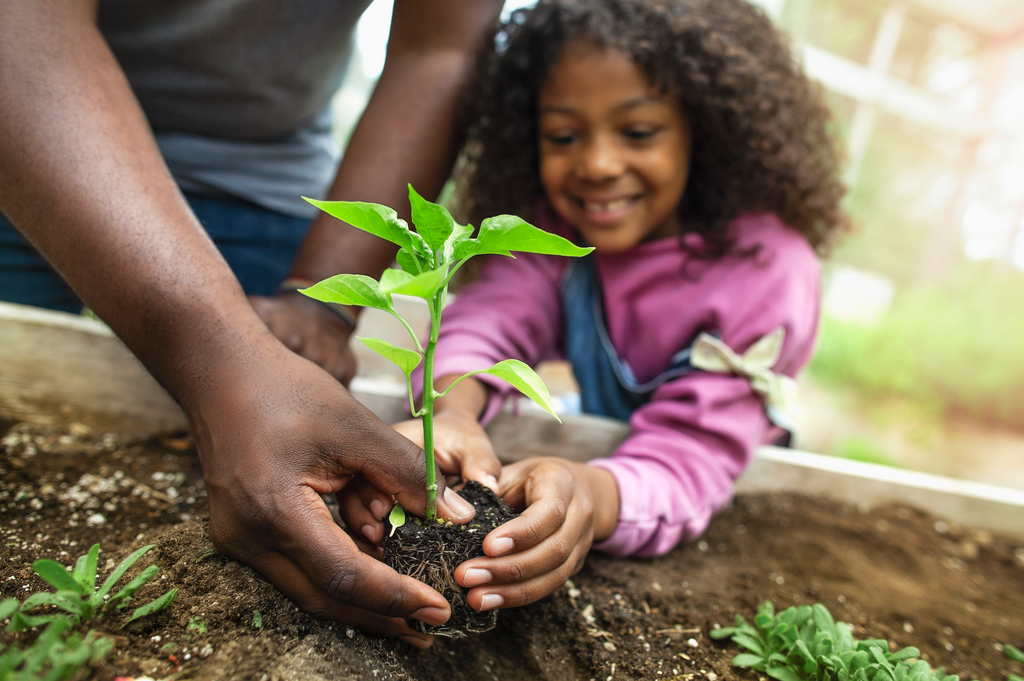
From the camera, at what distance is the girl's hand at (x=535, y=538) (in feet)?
3.39

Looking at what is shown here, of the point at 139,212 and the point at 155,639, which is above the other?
the point at 139,212

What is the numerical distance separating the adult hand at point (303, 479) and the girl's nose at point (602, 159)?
45.6 inches

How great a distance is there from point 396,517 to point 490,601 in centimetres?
22

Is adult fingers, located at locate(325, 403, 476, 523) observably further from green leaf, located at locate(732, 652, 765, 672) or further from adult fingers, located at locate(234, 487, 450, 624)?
green leaf, located at locate(732, 652, 765, 672)

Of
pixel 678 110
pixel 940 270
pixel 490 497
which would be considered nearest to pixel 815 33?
pixel 940 270

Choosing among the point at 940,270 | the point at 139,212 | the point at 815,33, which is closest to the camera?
the point at 139,212

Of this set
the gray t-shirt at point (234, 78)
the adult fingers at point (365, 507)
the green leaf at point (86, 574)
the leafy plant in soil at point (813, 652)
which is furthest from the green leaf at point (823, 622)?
the gray t-shirt at point (234, 78)

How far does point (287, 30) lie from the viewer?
181cm

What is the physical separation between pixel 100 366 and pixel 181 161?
0.71 metres

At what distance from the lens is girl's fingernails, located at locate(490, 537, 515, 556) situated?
1027 mm

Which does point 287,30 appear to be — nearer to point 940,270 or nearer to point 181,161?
point 181,161

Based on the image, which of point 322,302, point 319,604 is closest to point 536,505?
point 319,604

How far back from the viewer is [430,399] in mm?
977

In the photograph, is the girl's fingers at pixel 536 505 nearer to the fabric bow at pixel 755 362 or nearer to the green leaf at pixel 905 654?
the green leaf at pixel 905 654
